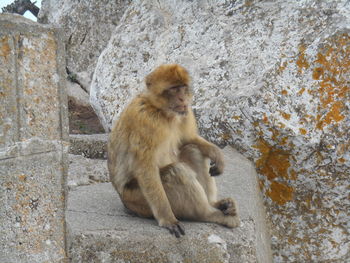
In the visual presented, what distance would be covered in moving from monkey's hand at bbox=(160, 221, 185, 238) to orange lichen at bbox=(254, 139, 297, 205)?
5.30ft

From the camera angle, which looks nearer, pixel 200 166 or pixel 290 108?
pixel 200 166

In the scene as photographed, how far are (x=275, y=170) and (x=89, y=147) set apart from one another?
2.21 meters

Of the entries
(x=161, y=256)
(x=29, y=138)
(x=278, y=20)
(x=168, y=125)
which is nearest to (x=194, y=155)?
(x=168, y=125)

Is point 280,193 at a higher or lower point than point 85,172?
lower

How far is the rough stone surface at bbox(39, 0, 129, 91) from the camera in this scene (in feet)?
25.4

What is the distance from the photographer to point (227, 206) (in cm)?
348

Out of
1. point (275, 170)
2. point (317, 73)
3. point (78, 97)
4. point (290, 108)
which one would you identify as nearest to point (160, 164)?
point (275, 170)

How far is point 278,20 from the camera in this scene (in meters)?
5.04

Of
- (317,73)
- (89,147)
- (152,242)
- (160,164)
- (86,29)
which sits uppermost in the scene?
(86,29)

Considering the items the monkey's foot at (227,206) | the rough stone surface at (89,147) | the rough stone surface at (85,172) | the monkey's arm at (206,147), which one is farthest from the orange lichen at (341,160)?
the rough stone surface at (89,147)

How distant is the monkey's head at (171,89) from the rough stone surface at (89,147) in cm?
231

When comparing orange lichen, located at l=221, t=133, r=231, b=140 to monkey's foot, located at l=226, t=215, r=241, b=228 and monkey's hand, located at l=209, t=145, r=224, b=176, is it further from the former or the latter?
monkey's foot, located at l=226, t=215, r=241, b=228

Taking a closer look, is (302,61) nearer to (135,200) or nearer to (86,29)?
(135,200)

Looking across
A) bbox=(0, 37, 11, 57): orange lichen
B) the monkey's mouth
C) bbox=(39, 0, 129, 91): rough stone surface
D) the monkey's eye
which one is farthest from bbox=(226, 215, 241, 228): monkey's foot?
bbox=(39, 0, 129, 91): rough stone surface
